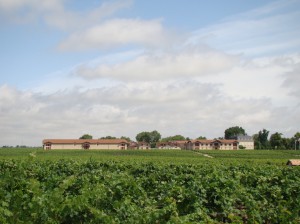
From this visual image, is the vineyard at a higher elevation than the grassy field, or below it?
higher

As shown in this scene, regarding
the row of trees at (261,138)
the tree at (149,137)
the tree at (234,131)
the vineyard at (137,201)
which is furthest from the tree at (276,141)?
the vineyard at (137,201)

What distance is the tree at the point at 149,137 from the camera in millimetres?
193500

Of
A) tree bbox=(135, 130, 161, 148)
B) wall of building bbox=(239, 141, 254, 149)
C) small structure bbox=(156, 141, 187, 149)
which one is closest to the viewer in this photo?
small structure bbox=(156, 141, 187, 149)

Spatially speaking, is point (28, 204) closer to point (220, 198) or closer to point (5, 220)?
point (5, 220)

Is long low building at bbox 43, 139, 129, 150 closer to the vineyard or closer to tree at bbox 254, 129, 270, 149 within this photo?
tree at bbox 254, 129, 270, 149

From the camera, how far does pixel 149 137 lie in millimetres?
195000

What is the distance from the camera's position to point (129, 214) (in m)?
7.51

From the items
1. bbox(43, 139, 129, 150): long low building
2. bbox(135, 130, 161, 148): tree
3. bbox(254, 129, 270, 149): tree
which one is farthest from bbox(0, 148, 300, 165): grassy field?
bbox(135, 130, 161, 148): tree

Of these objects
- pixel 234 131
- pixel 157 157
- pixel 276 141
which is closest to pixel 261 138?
pixel 276 141

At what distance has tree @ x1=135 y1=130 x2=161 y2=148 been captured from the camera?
19350cm

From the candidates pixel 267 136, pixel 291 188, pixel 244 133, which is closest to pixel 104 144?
pixel 267 136

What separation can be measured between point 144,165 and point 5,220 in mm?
23751

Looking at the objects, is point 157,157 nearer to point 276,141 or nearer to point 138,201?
point 138,201

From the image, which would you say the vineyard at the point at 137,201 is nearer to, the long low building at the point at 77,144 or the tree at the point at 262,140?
the long low building at the point at 77,144
